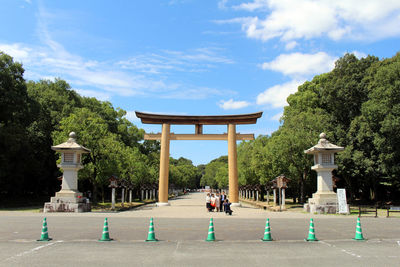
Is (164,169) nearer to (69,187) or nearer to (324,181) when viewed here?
(69,187)

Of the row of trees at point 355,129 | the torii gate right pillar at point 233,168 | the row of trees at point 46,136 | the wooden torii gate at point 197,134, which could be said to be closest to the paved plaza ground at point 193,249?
the row of trees at point 46,136

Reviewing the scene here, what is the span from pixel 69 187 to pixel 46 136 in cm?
1992

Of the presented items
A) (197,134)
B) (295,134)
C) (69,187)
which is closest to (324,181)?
(295,134)

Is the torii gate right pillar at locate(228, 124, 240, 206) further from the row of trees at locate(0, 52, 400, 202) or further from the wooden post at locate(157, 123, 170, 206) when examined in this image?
the wooden post at locate(157, 123, 170, 206)

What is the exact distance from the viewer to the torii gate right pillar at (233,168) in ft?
110

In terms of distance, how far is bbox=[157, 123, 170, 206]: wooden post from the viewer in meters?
33.7

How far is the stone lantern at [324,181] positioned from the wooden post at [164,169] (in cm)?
1458

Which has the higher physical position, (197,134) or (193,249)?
(197,134)

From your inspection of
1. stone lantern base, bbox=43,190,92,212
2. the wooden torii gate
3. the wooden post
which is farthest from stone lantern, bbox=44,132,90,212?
the wooden torii gate

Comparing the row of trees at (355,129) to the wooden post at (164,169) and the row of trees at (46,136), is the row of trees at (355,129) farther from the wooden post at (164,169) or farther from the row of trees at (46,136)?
the row of trees at (46,136)

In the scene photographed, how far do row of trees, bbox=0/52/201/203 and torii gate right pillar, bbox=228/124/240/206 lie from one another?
10.9m

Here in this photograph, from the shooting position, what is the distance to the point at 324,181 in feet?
77.4

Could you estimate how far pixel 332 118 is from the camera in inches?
1474

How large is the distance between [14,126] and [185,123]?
17.0 metres
